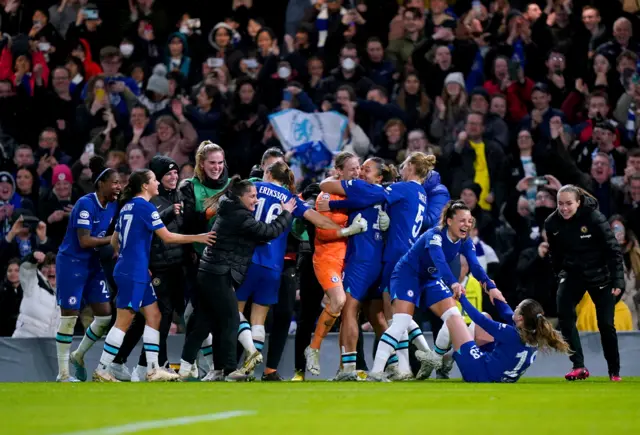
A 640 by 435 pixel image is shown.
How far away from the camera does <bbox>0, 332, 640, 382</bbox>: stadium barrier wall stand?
1411 centimetres

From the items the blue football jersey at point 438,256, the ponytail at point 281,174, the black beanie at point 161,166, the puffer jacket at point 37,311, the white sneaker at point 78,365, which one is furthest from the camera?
the puffer jacket at point 37,311

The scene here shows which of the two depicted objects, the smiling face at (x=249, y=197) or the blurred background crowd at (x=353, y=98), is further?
the blurred background crowd at (x=353, y=98)

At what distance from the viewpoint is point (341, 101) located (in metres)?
17.0

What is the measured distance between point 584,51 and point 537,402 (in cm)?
1032

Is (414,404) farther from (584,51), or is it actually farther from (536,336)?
(584,51)

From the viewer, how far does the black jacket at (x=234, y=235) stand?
11.7m

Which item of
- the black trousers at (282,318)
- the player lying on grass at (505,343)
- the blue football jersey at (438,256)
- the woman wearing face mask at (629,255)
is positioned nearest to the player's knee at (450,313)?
the player lying on grass at (505,343)

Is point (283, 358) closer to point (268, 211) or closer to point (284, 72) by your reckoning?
point (268, 211)

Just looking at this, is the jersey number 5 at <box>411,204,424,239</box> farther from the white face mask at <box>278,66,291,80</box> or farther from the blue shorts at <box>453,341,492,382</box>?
the white face mask at <box>278,66,291,80</box>

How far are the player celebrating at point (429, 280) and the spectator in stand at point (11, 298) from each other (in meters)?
5.74

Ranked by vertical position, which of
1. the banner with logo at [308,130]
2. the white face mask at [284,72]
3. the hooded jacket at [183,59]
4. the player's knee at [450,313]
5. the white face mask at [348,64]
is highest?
the hooded jacket at [183,59]

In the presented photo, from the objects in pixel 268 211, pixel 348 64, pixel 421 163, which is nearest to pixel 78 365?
pixel 268 211

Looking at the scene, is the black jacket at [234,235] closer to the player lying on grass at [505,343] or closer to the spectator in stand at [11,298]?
the player lying on grass at [505,343]

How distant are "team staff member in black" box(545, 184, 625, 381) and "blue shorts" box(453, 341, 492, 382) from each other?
4.77ft
